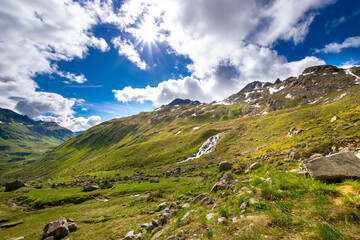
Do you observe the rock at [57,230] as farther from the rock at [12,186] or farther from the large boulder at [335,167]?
the rock at [12,186]

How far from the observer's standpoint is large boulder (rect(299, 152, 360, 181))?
303 inches

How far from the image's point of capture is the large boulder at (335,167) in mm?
7684

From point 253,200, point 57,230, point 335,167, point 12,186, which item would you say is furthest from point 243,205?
point 12,186

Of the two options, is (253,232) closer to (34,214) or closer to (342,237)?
(342,237)

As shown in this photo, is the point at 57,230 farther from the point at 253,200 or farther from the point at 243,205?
the point at 253,200

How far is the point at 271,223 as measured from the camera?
5.32 metres

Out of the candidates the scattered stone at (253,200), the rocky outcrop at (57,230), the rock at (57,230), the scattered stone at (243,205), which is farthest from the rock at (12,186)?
Result: the scattered stone at (253,200)

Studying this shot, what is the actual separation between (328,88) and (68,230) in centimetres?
25974

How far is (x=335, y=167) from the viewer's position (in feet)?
25.8

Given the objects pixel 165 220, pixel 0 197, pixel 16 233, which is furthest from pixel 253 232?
pixel 0 197

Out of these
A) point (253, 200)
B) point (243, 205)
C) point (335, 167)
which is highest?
point (335, 167)

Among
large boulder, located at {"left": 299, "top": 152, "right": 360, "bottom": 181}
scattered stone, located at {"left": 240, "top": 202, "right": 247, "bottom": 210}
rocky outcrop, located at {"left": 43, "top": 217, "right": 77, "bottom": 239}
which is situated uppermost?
large boulder, located at {"left": 299, "top": 152, "right": 360, "bottom": 181}

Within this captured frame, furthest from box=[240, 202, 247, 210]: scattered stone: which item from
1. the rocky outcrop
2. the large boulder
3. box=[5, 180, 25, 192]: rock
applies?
box=[5, 180, 25, 192]: rock

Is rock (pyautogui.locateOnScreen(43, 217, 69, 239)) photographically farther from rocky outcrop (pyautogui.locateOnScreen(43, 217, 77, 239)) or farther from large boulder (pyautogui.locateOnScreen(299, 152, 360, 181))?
large boulder (pyautogui.locateOnScreen(299, 152, 360, 181))
